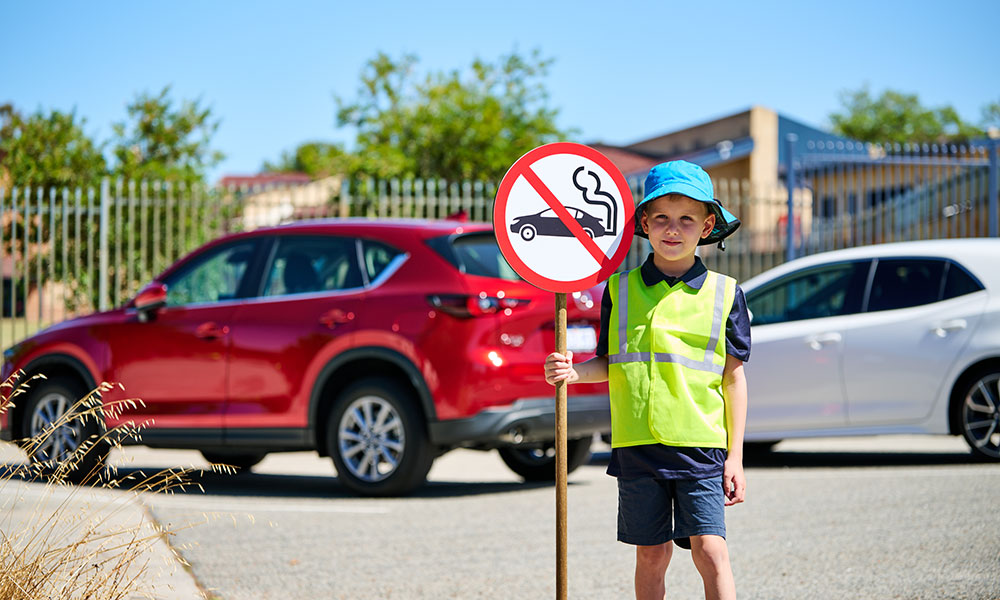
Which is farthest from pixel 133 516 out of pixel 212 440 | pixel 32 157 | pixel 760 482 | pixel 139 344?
pixel 32 157

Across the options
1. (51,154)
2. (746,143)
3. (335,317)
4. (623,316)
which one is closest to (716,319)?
(623,316)

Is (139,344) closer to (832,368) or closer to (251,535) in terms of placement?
(251,535)

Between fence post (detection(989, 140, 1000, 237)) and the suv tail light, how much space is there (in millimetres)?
10250

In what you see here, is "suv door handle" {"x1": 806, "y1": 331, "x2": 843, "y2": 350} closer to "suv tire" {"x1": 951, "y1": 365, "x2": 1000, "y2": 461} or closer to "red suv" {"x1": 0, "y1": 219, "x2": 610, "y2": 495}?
"suv tire" {"x1": 951, "y1": 365, "x2": 1000, "y2": 461}

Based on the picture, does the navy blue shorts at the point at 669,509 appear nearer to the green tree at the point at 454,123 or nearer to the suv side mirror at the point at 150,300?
the suv side mirror at the point at 150,300

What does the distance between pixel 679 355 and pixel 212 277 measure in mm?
5818

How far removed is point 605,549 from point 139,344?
4.27m

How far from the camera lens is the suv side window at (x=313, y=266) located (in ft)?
27.3

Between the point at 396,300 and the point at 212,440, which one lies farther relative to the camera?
the point at 212,440

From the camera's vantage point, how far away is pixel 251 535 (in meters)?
6.75

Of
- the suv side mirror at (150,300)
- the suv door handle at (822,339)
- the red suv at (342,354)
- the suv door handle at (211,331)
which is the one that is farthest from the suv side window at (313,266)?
the suv door handle at (822,339)

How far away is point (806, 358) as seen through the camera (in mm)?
9305

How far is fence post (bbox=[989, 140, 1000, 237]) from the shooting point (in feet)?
52.2

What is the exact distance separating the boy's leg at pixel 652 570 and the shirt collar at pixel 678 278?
0.78 meters
